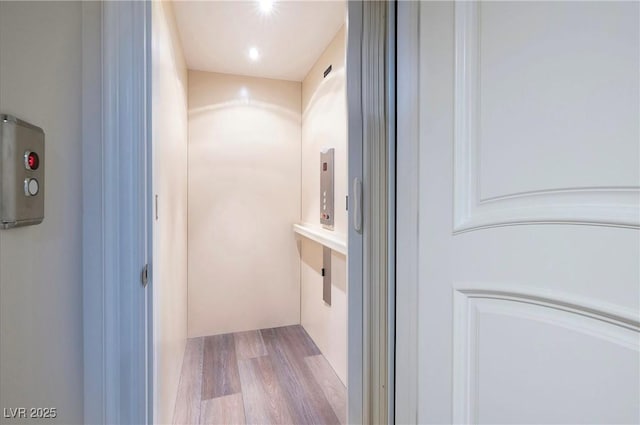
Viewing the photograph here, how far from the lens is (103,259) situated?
2.51ft

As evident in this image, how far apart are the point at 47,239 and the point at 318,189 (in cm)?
195

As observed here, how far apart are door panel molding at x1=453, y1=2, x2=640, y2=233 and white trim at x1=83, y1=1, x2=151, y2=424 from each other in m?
0.75

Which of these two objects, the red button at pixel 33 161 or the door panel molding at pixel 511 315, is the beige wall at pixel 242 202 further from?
the door panel molding at pixel 511 315

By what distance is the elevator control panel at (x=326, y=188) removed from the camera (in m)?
2.24

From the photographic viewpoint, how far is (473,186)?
2.14 ft

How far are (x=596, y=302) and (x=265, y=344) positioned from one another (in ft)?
8.39

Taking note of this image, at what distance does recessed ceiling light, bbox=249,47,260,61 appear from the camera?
239 centimetres

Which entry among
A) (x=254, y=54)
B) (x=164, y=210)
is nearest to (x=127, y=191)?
(x=164, y=210)

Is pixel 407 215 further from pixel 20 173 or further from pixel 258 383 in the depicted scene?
pixel 258 383

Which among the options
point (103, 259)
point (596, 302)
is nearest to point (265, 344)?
point (103, 259)

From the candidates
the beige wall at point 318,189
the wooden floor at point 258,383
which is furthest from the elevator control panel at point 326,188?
the wooden floor at point 258,383

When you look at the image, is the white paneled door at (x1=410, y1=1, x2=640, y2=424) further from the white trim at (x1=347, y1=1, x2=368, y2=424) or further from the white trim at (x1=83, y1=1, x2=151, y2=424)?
the white trim at (x1=83, y1=1, x2=151, y2=424)

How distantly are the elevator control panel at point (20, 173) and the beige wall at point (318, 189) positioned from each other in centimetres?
134

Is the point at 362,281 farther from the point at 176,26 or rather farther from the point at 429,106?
the point at 176,26
